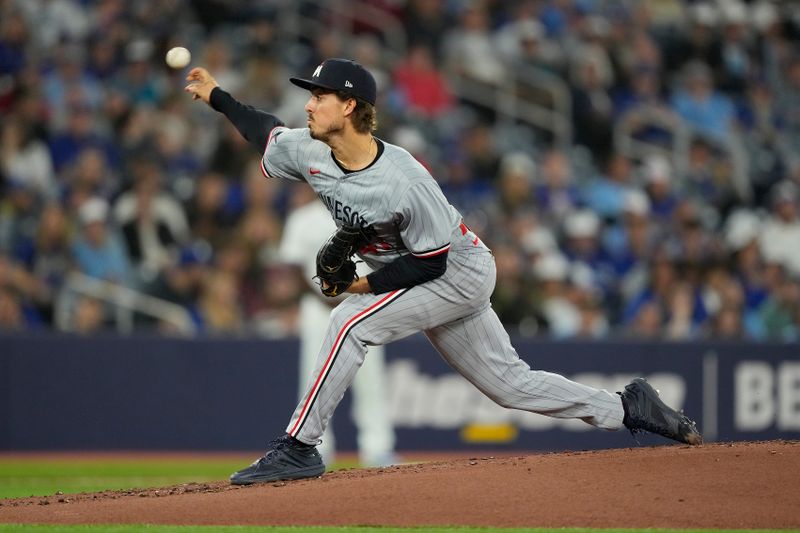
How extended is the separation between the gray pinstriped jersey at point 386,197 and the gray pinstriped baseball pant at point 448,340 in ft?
0.62

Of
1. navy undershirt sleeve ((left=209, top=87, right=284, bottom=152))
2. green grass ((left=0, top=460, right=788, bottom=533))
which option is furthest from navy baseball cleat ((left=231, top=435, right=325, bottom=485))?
green grass ((left=0, top=460, right=788, bottom=533))

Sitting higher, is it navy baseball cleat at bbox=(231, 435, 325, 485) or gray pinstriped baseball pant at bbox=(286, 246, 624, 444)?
gray pinstriped baseball pant at bbox=(286, 246, 624, 444)

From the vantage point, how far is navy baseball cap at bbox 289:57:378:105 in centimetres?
578

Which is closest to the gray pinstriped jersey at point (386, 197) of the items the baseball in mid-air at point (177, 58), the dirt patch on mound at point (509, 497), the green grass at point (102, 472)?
the baseball in mid-air at point (177, 58)

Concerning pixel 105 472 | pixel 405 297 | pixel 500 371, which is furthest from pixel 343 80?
pixel 105 472

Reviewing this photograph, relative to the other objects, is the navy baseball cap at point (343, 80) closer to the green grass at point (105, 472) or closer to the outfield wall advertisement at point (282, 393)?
the green grass at point (105, 472)

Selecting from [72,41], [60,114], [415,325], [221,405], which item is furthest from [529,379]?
[72,41]

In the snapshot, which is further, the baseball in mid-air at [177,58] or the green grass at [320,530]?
Answer: the baseball in mid-air at [177,58]

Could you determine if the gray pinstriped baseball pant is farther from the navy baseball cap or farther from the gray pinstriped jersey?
the navy baseball cap

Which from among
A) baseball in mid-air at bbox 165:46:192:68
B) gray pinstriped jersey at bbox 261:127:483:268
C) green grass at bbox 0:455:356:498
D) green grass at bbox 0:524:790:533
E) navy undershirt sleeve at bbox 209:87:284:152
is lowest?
green grass at bbox 0:524:790:533

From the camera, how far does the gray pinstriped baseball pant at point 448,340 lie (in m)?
5.85

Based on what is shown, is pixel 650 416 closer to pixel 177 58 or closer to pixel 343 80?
pixel 343 80

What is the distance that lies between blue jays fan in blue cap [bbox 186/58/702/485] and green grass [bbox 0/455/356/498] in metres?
3.38

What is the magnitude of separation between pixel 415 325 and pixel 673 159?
32.3 feet
